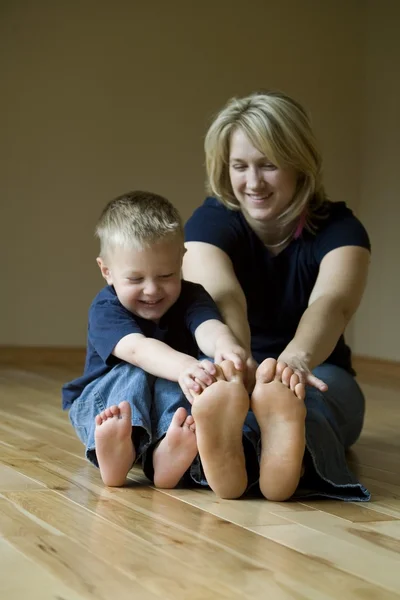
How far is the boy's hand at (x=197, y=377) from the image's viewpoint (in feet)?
4.80

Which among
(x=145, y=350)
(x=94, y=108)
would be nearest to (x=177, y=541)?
(x=145, y=350)

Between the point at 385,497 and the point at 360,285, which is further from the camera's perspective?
the point at 360,285

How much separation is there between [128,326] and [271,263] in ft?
1.61

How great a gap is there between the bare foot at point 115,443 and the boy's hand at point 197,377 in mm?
112

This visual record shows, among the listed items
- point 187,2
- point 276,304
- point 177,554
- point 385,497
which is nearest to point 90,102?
point 187,2

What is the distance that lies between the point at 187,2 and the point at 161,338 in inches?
120

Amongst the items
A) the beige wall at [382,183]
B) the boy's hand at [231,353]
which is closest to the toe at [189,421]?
the boy's hand at [231,353]

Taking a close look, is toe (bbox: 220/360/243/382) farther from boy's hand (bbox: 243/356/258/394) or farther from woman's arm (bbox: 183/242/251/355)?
woman's arm (bbox: 183/242/251/355)

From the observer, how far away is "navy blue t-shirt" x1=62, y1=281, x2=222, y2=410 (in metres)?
1.69

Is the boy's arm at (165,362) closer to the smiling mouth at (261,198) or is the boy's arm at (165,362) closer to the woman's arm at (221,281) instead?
the woman's arm at (221,281)

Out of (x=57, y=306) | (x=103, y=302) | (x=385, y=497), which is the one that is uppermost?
(x=103, y=302)

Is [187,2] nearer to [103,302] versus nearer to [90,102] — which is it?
[90,102]

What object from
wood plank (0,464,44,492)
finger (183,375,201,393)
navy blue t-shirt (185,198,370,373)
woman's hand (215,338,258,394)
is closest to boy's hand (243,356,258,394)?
woman's hand (215,338,258,394)

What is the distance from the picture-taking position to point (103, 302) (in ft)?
5.76
